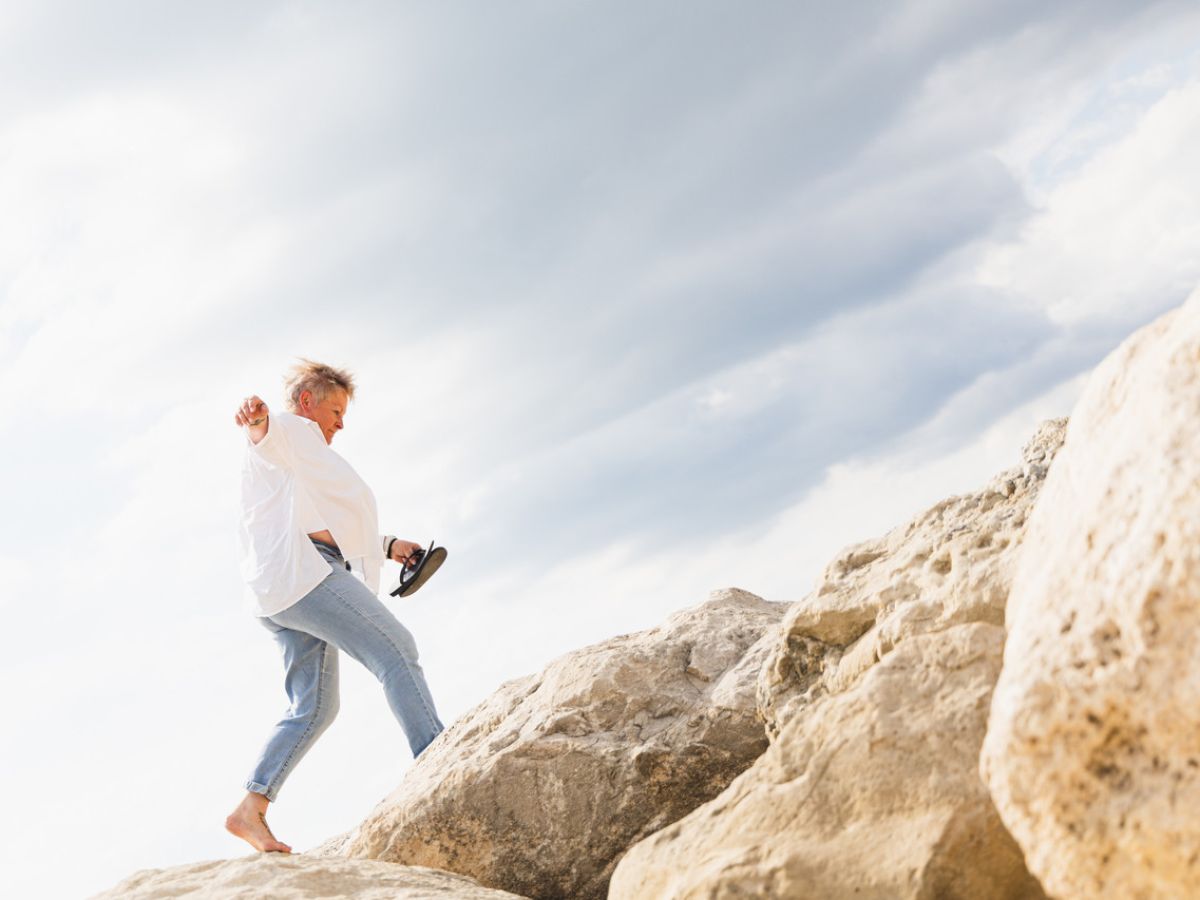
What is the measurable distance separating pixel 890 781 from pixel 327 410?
14.1 ft

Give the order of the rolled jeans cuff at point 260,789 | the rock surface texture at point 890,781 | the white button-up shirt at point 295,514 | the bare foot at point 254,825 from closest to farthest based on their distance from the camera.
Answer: the rock surface texture at point 890,781 < the bare foot at point 254,825 < the rolled jeans cuff at point 260,789 < the white button-up shirt at point 295,514

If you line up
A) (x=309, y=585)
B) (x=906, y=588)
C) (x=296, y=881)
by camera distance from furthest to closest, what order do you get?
1. (x=309, y=585)
2. (x=296, y=881)
3. (x=906, y=588)

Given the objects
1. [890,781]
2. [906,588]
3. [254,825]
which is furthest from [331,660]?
[890,781]

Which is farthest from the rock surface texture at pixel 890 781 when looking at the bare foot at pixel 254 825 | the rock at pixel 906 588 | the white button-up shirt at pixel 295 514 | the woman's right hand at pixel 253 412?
the woman's right hand at pixel 253 412

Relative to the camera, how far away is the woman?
607 centimetres

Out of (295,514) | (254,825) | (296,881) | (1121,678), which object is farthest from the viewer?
(295,514)

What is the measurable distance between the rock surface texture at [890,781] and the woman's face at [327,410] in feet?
11.5

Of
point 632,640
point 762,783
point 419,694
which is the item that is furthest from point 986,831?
point 419,694

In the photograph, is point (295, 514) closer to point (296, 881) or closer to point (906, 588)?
point (296, 881)

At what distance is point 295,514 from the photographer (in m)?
6.26

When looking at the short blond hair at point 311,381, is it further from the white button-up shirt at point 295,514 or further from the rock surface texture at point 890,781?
the rock surface texture at point 890,781

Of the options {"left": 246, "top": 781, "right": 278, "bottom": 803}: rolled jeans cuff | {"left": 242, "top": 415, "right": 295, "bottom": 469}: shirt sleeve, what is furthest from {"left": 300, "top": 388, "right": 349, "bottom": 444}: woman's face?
{"left": 246, "top": 781, "right": 278, "bottom": 803}: rolled jeans cuff

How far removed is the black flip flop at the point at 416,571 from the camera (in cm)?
706

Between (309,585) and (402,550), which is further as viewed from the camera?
(402,550)
